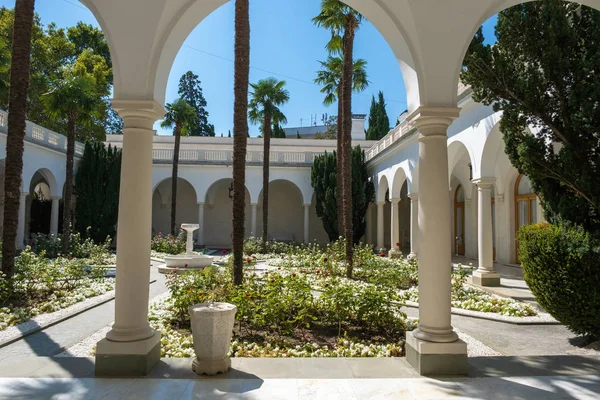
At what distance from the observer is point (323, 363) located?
4891mm

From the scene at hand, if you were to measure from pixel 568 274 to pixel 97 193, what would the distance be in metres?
22.1

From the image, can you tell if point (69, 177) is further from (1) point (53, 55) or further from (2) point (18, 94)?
(1) point (53, 55)

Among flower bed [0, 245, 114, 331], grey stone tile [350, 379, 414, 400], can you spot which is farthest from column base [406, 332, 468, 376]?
flower bed [0, 245, 114, 331]

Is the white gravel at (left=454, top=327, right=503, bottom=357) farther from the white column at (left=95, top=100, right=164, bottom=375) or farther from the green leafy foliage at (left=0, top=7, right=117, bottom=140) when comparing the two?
the green leafy foliage at (left=0, top=7, right=117, bottom=140)

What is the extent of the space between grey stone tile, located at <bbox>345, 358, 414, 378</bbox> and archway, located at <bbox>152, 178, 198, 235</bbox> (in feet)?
83.5

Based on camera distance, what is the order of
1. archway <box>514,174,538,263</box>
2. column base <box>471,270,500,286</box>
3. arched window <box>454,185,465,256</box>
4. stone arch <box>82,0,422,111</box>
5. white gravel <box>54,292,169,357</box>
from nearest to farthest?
1. stone arch <box>82,0,422,111</box>
2. white gravel <box>54,292,169,357</box>
3. column base <box>471,270,500,286</box>
4. archway <box>514,174,538,263</box>
5. arched window <box>454,185,465,256</box>

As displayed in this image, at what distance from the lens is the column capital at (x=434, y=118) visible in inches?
193

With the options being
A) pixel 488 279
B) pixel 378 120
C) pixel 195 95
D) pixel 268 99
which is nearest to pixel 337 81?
pixel 268 99

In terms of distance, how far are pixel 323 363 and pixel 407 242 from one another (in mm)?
24166

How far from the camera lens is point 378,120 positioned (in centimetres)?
4328

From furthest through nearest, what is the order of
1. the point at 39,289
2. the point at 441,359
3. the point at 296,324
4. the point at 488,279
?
the point at 488,279 < the point at 39,289 < the point at 296,324 < the point at 441,359

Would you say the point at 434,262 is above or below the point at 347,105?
below

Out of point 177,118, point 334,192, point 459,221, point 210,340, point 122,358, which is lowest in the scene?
point 122,358

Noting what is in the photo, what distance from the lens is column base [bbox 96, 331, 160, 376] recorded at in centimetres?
446
